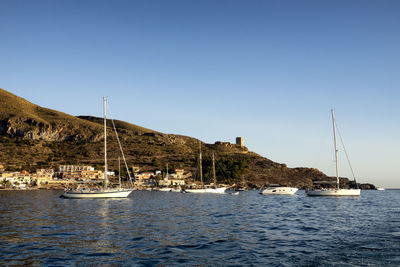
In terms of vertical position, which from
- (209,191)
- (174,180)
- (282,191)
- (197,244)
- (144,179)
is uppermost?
(197,244)

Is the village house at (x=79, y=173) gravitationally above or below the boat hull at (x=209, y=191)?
above

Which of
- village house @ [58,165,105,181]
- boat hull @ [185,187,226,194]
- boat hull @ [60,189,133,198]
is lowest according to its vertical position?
boat hull @ [185,187,226,194]

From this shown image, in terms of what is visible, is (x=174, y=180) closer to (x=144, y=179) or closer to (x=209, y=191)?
(x=144, y=179)

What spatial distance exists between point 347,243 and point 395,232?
301 inches

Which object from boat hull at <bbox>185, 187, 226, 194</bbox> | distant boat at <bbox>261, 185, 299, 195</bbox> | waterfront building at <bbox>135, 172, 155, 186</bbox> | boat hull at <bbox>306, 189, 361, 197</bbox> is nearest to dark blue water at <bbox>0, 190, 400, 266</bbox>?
boat hull at <bbox>306, 189, 361, 197</bbox>

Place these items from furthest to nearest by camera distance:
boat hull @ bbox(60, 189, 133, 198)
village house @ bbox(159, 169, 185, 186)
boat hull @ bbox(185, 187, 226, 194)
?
village house @ bbox(159, 169, 185, 186), boat hull @ bbox(185, 187, 226, 194), boat hull @ bbox(60, 189, 133, 198)

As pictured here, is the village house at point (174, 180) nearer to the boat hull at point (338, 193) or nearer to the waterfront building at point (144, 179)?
the waterfront building at point (144, 179)

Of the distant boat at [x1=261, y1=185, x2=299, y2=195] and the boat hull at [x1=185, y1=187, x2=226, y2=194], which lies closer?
the distant boat at [x1=261, y1=185, x2=299, y2=195]

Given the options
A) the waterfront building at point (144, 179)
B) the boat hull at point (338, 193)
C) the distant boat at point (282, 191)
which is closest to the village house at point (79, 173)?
the waterfront building at point (144, 179)

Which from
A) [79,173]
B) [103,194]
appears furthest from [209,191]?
[79,173]

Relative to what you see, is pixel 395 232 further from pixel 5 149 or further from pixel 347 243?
pixel 5 149

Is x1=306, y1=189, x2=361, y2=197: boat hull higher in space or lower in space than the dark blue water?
lower

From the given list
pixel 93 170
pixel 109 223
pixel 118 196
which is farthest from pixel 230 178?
pixel 109 223

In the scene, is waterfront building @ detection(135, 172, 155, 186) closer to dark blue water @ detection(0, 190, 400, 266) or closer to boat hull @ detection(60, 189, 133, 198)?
boat hull @ detection(60, 189, 133, 198)
